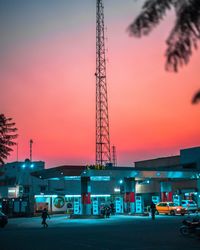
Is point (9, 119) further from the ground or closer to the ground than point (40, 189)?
further from the ground

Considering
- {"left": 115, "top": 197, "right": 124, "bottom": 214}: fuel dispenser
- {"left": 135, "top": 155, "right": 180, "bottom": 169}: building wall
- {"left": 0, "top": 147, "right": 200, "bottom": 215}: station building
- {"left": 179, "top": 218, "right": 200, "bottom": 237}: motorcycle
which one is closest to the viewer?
{"left": 179, "top": 218, "right": 200, "bottom": 237}: motorcycle

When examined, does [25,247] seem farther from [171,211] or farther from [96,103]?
[96,103]

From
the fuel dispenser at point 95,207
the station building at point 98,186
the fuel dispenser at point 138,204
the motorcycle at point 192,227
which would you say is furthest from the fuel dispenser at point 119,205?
the motorcycle at point 192,227

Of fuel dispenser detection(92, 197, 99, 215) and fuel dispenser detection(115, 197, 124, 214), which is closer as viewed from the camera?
fuel dispenser detection(92, 197, 99, 215)

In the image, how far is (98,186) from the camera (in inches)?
2955

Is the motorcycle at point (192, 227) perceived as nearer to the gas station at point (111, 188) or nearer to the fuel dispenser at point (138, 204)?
the gas station at point (111, 188)

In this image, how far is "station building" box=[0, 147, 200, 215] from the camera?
159 ft

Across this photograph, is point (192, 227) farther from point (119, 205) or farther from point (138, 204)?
point (119, 205)

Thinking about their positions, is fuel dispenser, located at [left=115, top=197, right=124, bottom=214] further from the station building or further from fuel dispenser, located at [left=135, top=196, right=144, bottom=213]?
fuel dispenser, located at [left=135, top=196, right=144, bottom=213]

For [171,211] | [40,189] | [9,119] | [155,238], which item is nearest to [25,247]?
[155,238]

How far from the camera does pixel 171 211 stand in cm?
4938

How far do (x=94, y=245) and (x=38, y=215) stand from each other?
38.5 m

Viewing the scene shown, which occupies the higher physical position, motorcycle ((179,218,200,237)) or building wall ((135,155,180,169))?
building wall ((135,155,180,169))

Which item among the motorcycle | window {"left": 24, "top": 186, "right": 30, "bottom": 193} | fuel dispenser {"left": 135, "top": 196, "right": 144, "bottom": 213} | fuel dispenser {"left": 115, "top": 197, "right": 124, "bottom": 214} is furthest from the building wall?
the motorcycle
